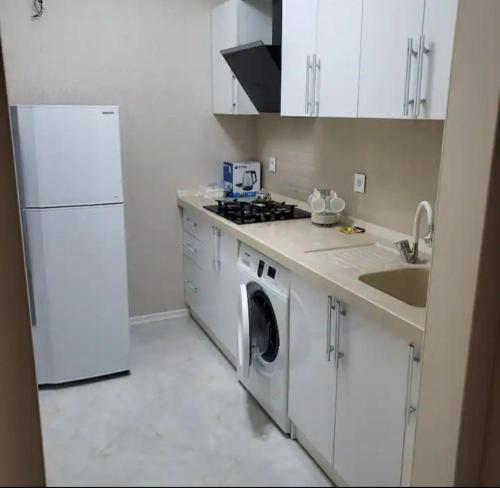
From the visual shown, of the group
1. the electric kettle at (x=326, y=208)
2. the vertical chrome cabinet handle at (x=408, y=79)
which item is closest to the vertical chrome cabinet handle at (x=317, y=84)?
the electric kettle at (x=326, y=208)

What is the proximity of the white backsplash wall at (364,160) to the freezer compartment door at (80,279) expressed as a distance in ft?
3.20

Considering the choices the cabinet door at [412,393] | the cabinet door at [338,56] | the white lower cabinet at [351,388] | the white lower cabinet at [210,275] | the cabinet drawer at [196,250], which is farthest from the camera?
the cabinet drawer at [196,250]

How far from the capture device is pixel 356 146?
214cm

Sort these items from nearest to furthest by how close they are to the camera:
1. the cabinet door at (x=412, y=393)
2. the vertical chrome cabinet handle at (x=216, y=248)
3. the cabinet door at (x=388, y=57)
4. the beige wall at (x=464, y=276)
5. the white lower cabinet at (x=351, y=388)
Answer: the beige wall at (x=464, y=276)
the white lower cabinet at (x=351, y=388)
the cabinet door at (x=412, y=393)
the cabinet door at (x=388, y=57)
the vertical chrome cabinet handle at (x=216, y=248)

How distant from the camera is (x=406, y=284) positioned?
62.4 inches

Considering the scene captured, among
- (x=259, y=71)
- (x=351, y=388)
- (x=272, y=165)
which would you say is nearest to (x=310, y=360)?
(x=351, y=388)

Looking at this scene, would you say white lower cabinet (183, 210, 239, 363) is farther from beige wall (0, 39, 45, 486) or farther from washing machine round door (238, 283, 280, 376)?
beige wall (0, 39, 45, 486)

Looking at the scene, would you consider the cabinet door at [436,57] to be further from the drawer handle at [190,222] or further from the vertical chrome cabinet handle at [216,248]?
the drawer handle at [190,222]

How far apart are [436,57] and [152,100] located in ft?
5.41

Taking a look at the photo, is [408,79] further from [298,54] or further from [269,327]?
[269,327]

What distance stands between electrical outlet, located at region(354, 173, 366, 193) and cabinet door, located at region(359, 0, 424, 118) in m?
0.46

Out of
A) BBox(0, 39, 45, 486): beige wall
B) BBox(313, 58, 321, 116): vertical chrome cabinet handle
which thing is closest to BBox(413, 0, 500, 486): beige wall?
BBox(0, 39, 45, 486): beige wall

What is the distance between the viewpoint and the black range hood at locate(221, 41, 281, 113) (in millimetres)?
2154

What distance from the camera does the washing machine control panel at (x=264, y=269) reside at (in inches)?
66.6
